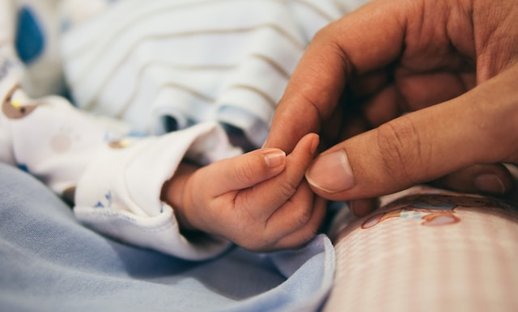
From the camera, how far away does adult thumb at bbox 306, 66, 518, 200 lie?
43cm

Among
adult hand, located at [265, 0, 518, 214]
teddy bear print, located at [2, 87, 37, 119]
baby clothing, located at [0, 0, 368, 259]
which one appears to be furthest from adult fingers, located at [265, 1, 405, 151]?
teddy bear print, located at [2, 87, 37, 119]

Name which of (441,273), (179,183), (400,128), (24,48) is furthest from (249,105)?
(24,48)

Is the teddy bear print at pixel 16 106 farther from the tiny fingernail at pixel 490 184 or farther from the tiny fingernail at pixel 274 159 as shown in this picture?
the tiny fingernail at pixel 490 184

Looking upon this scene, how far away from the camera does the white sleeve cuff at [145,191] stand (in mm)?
579

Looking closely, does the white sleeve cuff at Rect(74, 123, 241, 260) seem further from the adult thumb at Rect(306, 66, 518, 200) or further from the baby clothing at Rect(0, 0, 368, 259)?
the adult thumb at Rect(306, 66, 518, 200)

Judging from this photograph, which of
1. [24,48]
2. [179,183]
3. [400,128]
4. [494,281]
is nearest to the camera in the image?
[494,281]

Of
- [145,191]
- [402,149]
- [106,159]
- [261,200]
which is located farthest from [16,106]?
[402,149]

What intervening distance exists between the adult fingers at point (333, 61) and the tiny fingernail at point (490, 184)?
0.20m

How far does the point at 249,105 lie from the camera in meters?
0.70

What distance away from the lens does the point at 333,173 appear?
0.50 metres

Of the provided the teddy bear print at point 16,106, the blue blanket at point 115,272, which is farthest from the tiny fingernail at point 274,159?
the teddy bear print at point 16,106

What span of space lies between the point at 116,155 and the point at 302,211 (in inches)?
12.4

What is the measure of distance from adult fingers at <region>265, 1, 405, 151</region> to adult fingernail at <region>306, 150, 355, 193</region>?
2.7 inches

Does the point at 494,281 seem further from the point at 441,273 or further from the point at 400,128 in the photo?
the point at 400,128
